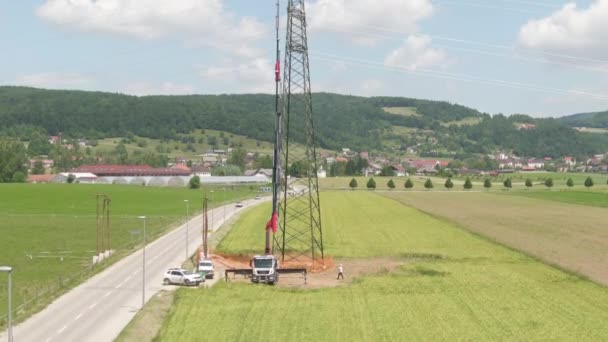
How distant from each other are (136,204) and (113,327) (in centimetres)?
10353

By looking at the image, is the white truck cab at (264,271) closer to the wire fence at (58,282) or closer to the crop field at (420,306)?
Result: the crop field at (420,306)

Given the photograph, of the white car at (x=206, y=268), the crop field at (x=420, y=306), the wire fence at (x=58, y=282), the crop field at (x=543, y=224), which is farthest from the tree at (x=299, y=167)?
the crop field at (x=543, y=224)

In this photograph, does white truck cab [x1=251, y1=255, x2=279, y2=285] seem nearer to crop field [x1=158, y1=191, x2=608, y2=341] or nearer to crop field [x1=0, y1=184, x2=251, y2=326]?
crop field [x1=158, y1=191, x2=608, y2=341]

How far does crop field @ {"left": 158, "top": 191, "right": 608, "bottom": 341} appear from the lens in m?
36.3

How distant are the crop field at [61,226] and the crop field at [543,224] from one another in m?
35.3

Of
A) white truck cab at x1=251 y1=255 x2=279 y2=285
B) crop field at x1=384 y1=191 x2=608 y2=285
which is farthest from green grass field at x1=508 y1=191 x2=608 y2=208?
white truck cab at x1=251 y1=255 x2=279 y2=285

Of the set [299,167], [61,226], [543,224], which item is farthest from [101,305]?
[543,224]

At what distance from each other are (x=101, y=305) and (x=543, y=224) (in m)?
63.9

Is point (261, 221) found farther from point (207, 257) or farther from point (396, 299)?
point (396, 299)

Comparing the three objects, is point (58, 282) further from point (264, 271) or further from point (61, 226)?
point (61, 226)

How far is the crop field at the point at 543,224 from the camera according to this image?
63781mm

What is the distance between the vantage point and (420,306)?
42688mm

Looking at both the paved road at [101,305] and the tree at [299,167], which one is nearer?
the paved road at [101,305]

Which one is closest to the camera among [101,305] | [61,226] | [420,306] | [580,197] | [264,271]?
[420,306]
